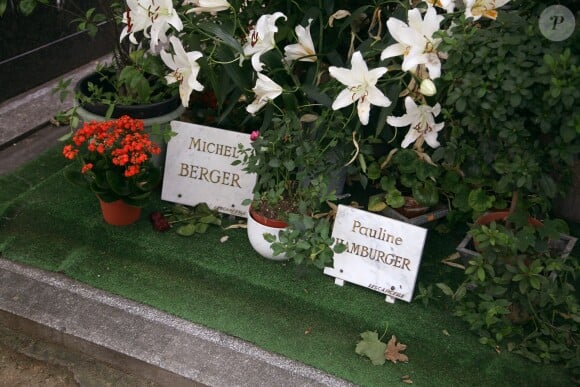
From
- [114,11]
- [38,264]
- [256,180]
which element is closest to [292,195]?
[256,180]

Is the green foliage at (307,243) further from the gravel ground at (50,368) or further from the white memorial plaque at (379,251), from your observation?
the gravel ground at (50,368)

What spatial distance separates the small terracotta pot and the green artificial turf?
0.10 feet

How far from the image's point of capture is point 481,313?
2105mm

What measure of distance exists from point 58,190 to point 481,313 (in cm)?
183

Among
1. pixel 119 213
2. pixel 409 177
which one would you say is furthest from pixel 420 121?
pixel 119 213

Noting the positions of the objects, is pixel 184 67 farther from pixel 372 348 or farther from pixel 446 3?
pixel 372 348

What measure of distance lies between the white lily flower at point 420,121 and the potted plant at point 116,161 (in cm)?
93

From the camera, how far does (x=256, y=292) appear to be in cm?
229

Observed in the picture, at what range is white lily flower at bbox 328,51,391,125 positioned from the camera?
1.83 m

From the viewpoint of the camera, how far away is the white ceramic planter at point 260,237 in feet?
7.53

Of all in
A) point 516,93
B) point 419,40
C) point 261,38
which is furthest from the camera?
point 261,38

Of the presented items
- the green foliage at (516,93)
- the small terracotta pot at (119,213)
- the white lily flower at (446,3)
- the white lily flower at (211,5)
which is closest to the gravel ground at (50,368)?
the small terracotta pot at (119,213)

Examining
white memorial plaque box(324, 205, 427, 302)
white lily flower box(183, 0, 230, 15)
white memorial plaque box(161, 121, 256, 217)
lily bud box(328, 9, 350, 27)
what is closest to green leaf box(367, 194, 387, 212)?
white memorial plaque box(324, 205, 427, 302)

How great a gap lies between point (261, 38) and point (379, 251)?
0.84m
